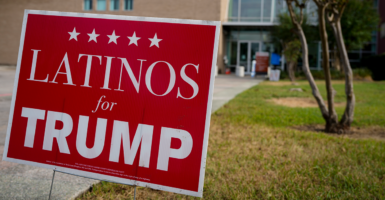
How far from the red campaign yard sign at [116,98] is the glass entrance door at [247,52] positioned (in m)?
30.6

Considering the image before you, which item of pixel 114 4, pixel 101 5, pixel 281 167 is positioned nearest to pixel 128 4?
pixel 114 4

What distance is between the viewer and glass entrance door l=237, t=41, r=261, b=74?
3234 cm

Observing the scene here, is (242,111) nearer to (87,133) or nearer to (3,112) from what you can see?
(3,112)

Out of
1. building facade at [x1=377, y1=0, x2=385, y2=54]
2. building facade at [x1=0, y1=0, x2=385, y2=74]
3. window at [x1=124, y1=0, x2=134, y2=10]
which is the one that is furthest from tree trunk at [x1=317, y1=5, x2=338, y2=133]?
building facade at [x1=377, y1=0, x2=385, y2=54]

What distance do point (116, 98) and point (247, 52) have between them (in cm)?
3144

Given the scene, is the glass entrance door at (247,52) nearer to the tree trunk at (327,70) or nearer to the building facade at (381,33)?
the building facade at (381,33)

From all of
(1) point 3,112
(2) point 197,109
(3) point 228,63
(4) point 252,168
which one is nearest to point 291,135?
(4) point 252,168

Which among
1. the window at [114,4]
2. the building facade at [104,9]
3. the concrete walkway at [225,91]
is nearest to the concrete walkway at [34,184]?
the concrete walkway at [225,91]

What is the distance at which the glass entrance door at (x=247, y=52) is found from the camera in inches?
1273

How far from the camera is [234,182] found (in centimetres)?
286

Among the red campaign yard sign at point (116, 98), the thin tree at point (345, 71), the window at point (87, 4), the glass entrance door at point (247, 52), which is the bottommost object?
the red campaign yard sign at point (116, 98)

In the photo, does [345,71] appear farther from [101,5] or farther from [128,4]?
[101,5]

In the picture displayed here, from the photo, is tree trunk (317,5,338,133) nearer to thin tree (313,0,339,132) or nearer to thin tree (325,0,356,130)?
thin tree (313,0,339,132)

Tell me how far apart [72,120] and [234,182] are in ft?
4.76
